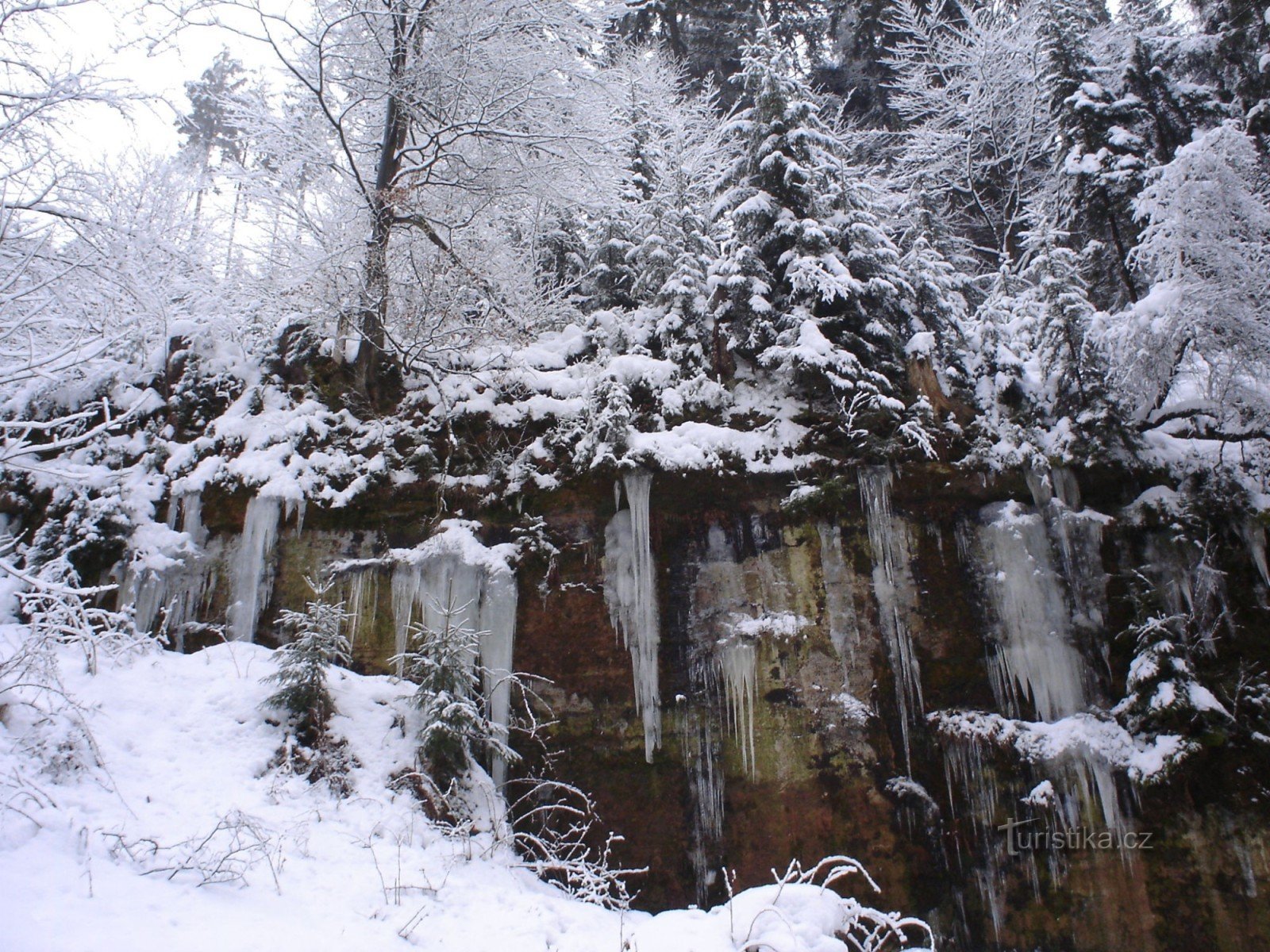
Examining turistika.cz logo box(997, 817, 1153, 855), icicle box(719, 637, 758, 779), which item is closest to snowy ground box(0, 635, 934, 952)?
icicle box(719, 637, 758, 779)

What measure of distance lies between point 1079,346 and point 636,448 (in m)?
5.42

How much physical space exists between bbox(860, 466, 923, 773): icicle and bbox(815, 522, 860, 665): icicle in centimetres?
32

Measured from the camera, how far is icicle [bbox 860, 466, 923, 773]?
24.1 ft

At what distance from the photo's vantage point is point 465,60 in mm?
8586

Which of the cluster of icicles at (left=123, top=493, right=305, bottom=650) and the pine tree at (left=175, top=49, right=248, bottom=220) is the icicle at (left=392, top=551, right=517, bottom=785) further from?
the pine tree at (left=175, top=49, right=248, bottom=220)

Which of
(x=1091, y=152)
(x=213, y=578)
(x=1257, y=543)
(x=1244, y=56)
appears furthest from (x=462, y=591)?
(x=1244, y=56)

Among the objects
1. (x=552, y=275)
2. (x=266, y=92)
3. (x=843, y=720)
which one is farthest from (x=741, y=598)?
(x=266, y=92)

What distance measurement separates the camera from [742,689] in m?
7.38

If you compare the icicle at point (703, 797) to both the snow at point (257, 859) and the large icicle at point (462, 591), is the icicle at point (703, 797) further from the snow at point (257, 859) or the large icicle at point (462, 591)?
the large icicle at point (462, 591)

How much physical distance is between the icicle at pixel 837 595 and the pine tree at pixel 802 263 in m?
1.60

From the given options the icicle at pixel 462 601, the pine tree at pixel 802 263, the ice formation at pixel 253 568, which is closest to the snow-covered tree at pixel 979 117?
the pine tree at pixel 802 263

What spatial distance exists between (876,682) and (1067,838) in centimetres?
216

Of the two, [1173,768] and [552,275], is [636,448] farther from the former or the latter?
[1173,768]

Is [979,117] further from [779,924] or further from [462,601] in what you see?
[779,924]
